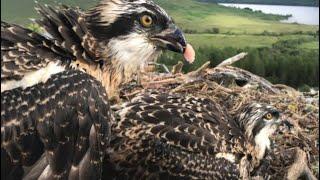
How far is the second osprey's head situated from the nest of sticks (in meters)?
1.86

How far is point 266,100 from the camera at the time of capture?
698 cm

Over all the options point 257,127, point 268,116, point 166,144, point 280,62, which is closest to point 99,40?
point 166,144

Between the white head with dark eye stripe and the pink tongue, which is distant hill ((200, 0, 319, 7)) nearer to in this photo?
the white head with dark eye stripe

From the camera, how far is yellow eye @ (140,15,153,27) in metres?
3.90

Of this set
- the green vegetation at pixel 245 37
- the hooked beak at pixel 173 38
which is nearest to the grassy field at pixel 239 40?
the green vegetation at pixel 245 37

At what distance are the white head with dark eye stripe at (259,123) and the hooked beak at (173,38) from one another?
1.87 meters

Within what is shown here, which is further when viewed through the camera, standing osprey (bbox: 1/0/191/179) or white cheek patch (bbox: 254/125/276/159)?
white cheek patch (bbox: 254/125/276/159)

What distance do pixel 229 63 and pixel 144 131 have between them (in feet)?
8.81

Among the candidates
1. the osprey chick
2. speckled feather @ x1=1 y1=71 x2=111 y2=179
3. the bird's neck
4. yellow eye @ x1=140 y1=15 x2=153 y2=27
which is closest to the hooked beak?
the osprey chick

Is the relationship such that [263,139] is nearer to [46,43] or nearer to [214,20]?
[214,20]

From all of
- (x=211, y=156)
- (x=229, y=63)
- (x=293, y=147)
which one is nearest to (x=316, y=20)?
(x=229, y=63)

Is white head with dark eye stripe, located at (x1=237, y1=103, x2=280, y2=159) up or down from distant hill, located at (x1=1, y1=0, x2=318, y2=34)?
down

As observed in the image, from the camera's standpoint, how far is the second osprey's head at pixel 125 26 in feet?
12.6

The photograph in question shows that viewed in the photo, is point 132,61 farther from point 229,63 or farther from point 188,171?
point 229,63
